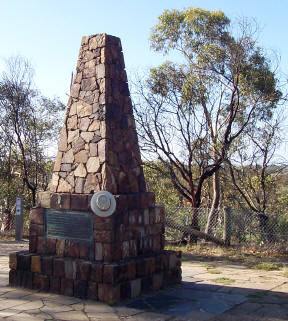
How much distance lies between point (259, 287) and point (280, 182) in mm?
9696

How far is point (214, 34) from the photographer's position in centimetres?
1342

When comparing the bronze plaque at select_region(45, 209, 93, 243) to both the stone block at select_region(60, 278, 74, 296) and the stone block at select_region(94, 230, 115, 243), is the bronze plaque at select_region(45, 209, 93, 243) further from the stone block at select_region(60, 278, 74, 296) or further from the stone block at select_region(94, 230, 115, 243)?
the stone block at select_region(60, 278, 74, 296)

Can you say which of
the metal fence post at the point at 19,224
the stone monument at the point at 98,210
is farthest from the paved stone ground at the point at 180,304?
the metal fence post at the point at 19,224

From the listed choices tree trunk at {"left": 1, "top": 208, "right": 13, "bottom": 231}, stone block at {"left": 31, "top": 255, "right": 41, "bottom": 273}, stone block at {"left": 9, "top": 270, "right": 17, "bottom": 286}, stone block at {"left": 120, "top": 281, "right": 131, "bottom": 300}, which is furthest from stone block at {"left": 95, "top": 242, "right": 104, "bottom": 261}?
tree trunk at {"left": 1, "top": 208, "right": 13, "bottom": 231}

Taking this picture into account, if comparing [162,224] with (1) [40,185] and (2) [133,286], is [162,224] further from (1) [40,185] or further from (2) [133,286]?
(1) [40,185]

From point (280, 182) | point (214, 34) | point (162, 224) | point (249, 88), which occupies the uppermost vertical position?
point (214, 34)

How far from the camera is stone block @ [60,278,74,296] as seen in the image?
5.59 m

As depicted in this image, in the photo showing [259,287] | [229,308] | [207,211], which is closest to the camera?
[229,308]

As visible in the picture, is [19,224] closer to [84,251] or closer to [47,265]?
[47,265]

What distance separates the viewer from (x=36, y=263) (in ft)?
19.4

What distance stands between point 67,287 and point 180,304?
1.38m

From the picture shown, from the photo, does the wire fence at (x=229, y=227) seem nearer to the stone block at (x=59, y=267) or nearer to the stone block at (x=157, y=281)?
the stone block at (x=157, y=281)

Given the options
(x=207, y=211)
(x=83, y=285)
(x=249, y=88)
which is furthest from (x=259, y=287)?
(x=249, y=88)

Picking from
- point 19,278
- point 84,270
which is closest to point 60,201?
point 84,270
